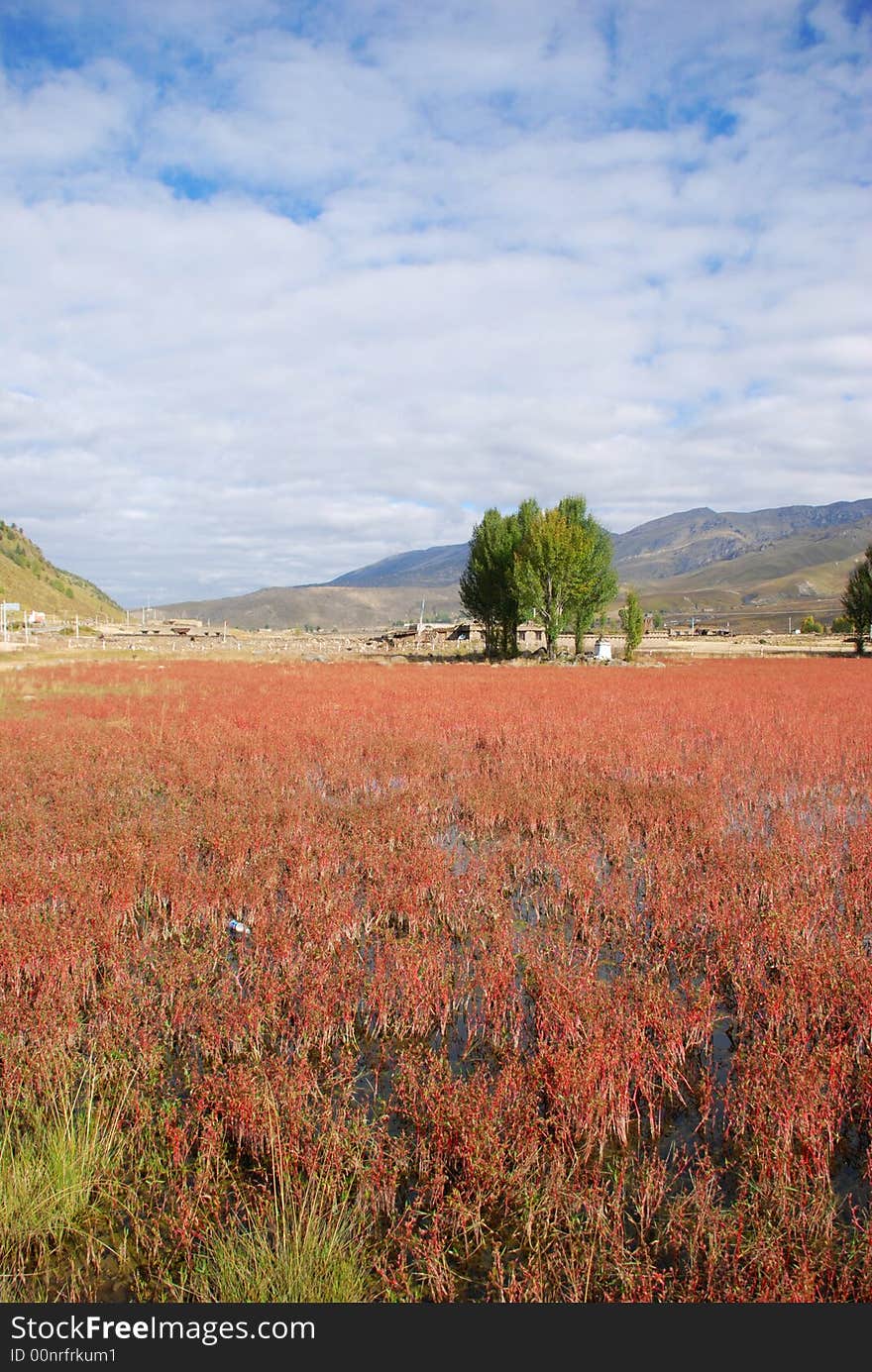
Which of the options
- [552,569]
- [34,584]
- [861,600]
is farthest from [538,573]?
[34,584]

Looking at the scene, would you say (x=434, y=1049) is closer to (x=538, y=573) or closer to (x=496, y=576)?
(x=538, y=573)

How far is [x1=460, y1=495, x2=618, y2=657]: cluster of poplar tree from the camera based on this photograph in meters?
54.5

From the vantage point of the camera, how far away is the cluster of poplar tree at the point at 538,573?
54.5 meters

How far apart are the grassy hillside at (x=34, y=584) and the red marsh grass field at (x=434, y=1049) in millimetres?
98336

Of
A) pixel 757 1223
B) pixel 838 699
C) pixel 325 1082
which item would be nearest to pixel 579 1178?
pixel 757 1223

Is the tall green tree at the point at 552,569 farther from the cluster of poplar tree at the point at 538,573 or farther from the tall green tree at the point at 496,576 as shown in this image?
the tall green tree at the point at 496,576

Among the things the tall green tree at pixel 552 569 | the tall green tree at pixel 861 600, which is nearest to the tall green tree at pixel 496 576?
the tall green tree at pixel 552 569

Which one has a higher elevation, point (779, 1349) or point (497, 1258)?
point (497, 1258)

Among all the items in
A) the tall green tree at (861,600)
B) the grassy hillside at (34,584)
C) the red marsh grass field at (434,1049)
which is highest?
the grassy hillside at (34,584)

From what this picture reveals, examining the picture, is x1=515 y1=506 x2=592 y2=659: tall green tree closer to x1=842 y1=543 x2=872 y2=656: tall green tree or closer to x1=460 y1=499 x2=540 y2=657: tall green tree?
x1=460 y1=499 x2=540 y2=657: tall green tree

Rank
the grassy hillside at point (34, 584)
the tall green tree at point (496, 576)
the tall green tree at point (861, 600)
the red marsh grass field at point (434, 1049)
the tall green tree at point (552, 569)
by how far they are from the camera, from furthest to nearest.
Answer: the grassy hillside at point (34, 584) < the tall green tree at point (861, 600) < the tall green tree at point (496, 576) < the tall green tree at point (552, 569) < the red marsh grass field at point (434, 1049)

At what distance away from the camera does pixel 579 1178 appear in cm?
367

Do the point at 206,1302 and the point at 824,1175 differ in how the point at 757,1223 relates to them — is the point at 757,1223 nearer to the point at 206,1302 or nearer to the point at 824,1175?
the point at 824,1175

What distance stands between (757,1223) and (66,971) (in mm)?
4754
